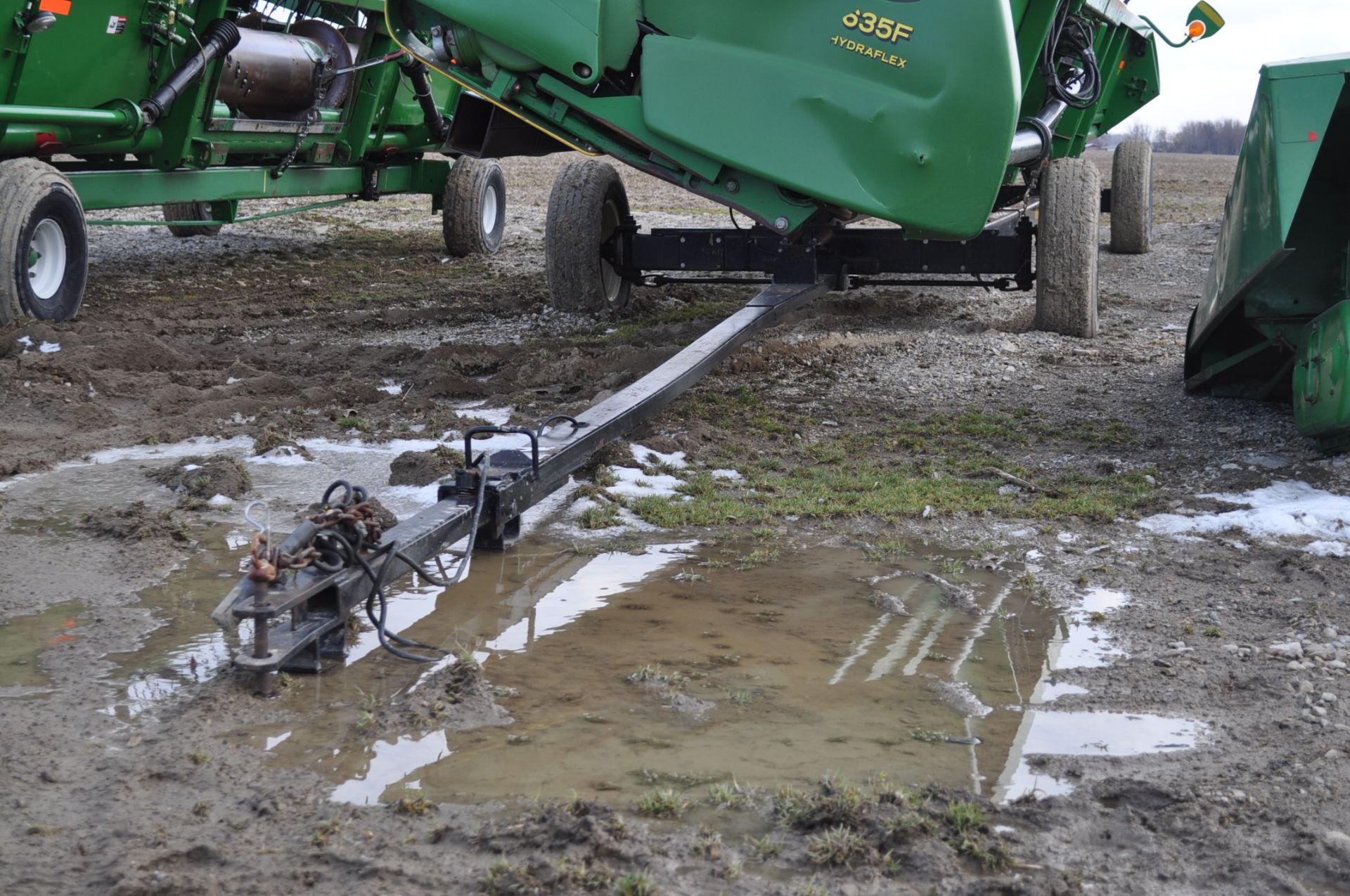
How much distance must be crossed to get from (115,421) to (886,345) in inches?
154

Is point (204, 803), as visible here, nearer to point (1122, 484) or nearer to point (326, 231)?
point (1122, 484)

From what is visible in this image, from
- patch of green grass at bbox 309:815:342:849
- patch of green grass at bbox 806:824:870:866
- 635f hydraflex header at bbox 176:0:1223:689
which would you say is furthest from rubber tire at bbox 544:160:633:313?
patch of green grass at bbox 806:824:870:866

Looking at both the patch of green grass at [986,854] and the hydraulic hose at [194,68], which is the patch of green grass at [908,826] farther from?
the hydraulic hose at [194,68]

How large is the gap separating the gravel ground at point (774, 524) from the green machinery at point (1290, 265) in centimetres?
21

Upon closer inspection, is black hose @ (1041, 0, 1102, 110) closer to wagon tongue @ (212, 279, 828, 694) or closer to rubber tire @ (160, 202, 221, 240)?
wagon tongue @ (212, 279, 828, 694)

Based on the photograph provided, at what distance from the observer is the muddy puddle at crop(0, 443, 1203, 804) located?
2.58m

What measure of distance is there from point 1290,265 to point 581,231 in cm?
383

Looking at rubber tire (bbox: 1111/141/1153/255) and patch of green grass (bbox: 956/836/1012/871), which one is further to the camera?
rubber tire (bbox: 1111/141/1153/255)

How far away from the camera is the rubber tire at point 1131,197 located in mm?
10938

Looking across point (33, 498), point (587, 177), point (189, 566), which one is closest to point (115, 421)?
point (33, 498)

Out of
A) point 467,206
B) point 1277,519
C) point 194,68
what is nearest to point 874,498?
point 1277,519

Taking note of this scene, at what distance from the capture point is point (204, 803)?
236cm

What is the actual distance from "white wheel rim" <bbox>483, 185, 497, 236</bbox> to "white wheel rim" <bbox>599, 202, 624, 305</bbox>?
3.42 metres

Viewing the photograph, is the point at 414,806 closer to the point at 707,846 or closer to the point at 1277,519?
the point at 707,846
